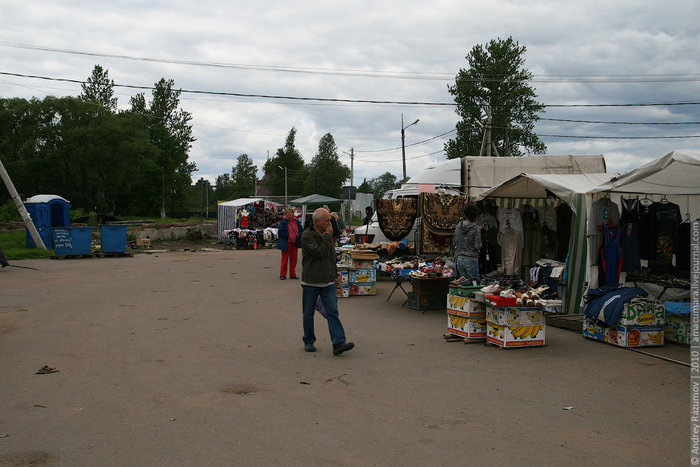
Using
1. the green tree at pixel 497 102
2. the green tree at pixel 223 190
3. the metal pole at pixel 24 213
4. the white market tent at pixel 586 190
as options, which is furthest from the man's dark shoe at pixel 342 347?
the green tree at pixel 223 190

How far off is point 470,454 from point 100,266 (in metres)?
18.1

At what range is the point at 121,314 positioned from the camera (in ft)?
34.6

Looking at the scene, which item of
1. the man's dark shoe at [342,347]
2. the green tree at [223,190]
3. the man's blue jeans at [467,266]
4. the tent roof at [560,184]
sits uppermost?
the green tree at [223,190]

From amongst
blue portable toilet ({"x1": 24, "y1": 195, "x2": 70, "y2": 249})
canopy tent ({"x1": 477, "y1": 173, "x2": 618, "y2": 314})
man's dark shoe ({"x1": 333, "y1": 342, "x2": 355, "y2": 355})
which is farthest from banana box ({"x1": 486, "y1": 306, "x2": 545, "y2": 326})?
blue portable toilet ({"x1": 24, "y1": 195, "x2": 70, "y2": 249})

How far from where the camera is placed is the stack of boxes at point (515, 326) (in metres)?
7.90

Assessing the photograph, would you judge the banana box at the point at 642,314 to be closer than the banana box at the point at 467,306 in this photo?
Yes

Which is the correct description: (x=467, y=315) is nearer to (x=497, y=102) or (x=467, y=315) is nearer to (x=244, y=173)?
(x=497, y=102)

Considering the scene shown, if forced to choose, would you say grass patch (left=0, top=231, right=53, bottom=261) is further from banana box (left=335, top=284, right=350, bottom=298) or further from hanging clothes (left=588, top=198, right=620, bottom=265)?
hanging clothes (left=588, top=198, right=620, bottom=265)

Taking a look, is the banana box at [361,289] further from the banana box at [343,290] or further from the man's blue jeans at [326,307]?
the man's blue jeans at [326,307]

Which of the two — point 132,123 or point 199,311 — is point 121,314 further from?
point 132,123

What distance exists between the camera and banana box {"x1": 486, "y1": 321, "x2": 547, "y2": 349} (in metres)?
7.91

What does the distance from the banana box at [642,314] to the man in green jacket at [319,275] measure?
151 inches

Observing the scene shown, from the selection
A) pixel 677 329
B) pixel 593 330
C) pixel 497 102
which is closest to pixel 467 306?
pixel 593 330

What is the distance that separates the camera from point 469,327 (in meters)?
8.33
